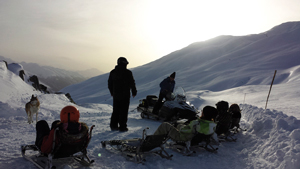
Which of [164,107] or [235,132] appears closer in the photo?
[235,132]

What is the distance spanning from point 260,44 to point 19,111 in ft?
175

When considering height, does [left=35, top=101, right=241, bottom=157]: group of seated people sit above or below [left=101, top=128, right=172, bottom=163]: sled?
above

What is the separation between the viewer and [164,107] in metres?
8.62

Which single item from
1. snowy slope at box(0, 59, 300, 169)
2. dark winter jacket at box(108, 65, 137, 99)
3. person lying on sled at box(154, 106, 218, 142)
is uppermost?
dark winter jacket at box(108, 65, 137, 99)

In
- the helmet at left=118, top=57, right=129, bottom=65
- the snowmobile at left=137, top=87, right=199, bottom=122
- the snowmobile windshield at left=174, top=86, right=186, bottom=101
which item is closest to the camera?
the helmet at left=118, top=57, right=129, bottom=65

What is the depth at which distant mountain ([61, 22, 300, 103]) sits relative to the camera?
30.7 m

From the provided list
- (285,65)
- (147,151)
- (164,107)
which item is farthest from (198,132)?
(285,65)

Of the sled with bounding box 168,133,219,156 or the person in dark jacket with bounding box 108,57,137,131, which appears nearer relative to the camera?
the sled with bounding box 168,133,219,156

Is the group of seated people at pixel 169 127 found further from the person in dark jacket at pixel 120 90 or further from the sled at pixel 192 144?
the person in dark jacket at pixel 120 90

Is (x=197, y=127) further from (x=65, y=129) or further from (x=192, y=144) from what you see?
(x=65, y=129)

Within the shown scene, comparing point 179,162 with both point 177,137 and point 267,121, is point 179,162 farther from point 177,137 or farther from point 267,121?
point 267,121

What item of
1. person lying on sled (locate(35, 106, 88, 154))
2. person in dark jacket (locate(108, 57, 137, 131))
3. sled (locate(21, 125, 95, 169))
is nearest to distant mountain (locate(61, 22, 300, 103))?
person in dark jacket (locate(108, 57, 137, 131))

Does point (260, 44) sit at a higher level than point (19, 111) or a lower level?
higher

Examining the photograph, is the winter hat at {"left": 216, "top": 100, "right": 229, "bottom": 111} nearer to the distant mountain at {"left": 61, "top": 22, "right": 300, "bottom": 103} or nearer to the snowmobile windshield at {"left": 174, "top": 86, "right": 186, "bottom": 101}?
the snowmobile windshield at {"left": 174, "top": 86, "right": 186, "bottom": 101}
